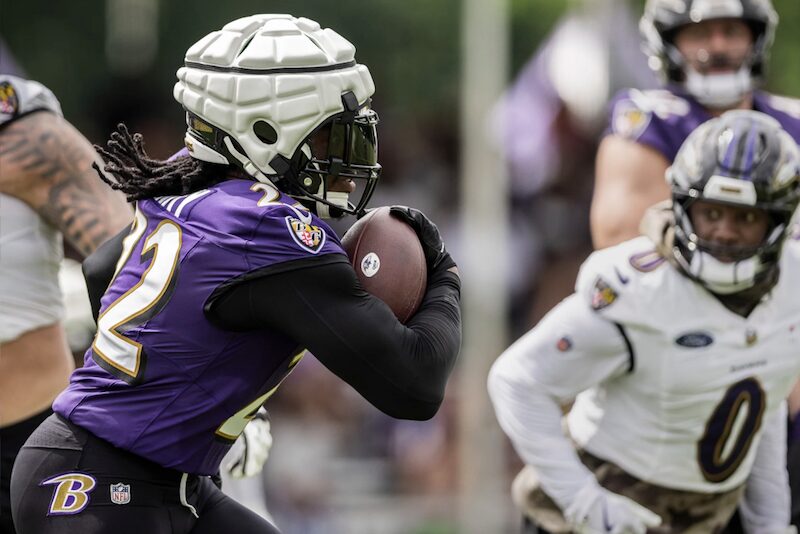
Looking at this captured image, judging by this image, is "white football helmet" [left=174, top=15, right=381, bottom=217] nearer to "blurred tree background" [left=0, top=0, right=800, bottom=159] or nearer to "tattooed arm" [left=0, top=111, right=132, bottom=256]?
"tattooed arm" [left=0, top=111, right=132, bottom=256]

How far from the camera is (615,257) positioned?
16.1ft

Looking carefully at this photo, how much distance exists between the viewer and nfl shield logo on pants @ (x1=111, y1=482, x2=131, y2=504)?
3.62 m

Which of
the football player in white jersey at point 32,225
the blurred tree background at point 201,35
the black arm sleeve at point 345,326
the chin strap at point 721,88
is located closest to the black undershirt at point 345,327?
the black arm sleeve at point 345,326

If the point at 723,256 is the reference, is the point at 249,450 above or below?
below

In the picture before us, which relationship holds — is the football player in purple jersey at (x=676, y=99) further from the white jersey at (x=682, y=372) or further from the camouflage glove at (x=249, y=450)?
the camouflage glove at (x=249, y=450)

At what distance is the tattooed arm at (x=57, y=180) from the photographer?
4.71 meters

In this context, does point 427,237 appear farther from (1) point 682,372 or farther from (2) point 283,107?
(1) point 682,372

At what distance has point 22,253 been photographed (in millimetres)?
4730

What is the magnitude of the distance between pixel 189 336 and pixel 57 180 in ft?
4.41

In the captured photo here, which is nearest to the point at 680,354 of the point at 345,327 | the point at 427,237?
the point at 427,237

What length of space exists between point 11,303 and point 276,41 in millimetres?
1461

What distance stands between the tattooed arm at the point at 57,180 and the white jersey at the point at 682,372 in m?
1.39

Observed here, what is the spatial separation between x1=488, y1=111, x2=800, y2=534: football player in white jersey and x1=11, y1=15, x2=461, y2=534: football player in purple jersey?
3.51 feet

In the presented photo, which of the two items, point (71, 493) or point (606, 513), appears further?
point (606, 513)
